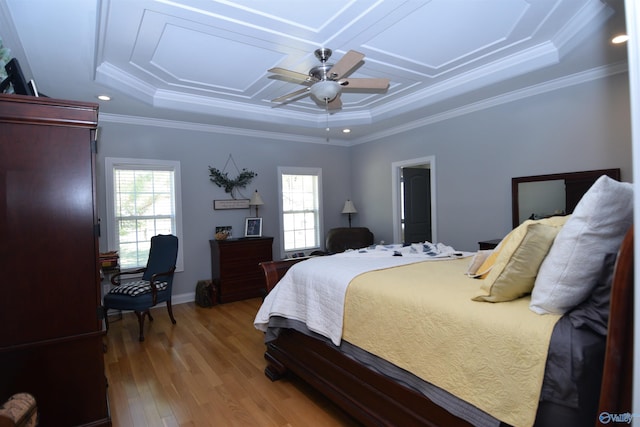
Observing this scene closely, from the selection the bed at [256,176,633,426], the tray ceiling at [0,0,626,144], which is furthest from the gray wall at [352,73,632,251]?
the bed at [256,176,633,426]

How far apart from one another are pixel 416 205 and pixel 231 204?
9.99 feet

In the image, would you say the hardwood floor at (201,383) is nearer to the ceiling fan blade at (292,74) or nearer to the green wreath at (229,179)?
the green wreath at (229,179)

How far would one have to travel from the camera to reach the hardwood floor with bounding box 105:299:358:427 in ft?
7.09

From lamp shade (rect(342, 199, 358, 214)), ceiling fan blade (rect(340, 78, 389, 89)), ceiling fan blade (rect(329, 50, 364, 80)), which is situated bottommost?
lamp shade (rect(342, 199, 358, 214))

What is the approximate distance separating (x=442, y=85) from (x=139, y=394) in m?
4.24

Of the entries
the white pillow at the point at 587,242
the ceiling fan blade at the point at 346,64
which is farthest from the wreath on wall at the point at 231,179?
the white pillow at the point at 587,242

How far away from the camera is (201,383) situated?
258 cm

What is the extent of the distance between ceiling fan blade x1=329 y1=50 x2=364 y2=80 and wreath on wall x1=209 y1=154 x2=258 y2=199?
2.79 m

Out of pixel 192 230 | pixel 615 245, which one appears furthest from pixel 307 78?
pixel 192 230

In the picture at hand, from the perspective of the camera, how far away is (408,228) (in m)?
5.64

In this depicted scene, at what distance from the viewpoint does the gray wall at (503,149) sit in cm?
325

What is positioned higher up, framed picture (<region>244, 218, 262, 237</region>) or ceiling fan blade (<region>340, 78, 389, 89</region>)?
ceiling fan blade (<region>340, 78, 389, 89</region>)

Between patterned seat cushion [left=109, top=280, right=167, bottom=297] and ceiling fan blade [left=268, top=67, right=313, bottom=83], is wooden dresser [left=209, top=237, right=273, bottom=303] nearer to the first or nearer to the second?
patterned seat cushion [left=109, top=280, right=167, bottom=297]

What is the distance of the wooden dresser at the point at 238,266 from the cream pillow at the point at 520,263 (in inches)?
140
